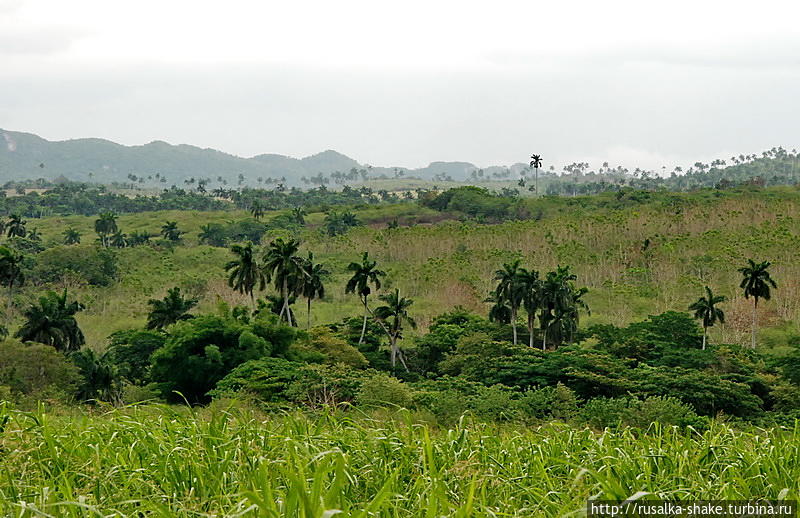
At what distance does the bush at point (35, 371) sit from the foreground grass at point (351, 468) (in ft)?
142

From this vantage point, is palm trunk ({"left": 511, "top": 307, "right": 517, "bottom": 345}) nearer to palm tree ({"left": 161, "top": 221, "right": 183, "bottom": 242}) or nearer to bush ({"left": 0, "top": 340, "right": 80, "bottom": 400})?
bush ({"left": 0, "top": 340, "right": 80, "bottom": 400})

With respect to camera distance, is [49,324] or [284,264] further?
[284,264]

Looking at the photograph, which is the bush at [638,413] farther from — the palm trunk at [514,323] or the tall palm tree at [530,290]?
the palm trunk at [514,323]

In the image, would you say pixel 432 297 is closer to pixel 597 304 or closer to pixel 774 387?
pixel 597 304

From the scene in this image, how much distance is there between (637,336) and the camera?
59.2 meters

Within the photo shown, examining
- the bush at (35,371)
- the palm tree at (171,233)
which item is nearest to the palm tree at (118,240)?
the palm tree at (171,233)

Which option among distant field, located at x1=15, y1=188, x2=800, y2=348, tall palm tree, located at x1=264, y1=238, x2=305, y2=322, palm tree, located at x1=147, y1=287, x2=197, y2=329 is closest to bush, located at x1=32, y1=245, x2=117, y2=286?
distant field, located at x1=15, y1=188, x2=800, y2=348

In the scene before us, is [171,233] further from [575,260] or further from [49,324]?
[49,324]

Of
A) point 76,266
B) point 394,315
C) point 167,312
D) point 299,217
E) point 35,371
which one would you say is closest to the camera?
point 35,371

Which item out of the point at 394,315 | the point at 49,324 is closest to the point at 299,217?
the point at 394,315

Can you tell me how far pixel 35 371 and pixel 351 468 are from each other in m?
47.9

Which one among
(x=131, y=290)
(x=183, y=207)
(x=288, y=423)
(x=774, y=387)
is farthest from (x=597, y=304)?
(x=183, y=207)

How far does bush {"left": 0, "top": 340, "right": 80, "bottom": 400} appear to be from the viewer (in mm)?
46281

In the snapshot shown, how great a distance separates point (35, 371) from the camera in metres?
47.5
